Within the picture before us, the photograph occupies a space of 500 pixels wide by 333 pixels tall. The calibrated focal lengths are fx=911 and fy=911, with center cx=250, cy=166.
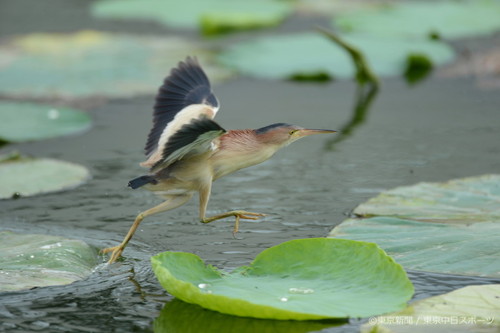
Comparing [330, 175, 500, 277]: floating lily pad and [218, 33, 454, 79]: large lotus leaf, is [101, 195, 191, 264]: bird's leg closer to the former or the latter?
[330, 175, 500, 277]: floating lily pad

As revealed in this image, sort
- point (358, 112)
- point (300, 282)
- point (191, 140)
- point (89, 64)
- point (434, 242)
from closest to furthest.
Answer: point (300, 282)
point (191, 140)
point (434, 242)
point (358, 112)
point (89, 64)

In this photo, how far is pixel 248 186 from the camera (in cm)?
548

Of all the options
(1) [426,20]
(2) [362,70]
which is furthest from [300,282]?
(1) [426,20]

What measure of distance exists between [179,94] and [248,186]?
4.03ft

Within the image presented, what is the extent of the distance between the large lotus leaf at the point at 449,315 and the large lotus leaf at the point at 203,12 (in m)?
6.88

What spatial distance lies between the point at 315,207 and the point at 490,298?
1.73 m

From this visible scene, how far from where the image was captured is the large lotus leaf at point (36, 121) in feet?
20.9

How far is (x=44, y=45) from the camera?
8.90 meters

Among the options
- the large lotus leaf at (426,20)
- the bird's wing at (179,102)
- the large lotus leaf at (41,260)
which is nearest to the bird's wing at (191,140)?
the bird's wing at (179,102)

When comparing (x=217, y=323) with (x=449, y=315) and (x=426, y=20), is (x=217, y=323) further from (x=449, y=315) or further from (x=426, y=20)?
(x=426, y=20)

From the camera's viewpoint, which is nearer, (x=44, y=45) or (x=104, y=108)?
(x=104, y=108)

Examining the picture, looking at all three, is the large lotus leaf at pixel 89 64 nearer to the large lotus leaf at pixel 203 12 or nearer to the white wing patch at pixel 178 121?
the large lotus leaf at pixel 203 12

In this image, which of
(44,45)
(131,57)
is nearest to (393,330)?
(131,57)

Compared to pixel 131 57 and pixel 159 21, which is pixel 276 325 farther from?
pixel 159 21
